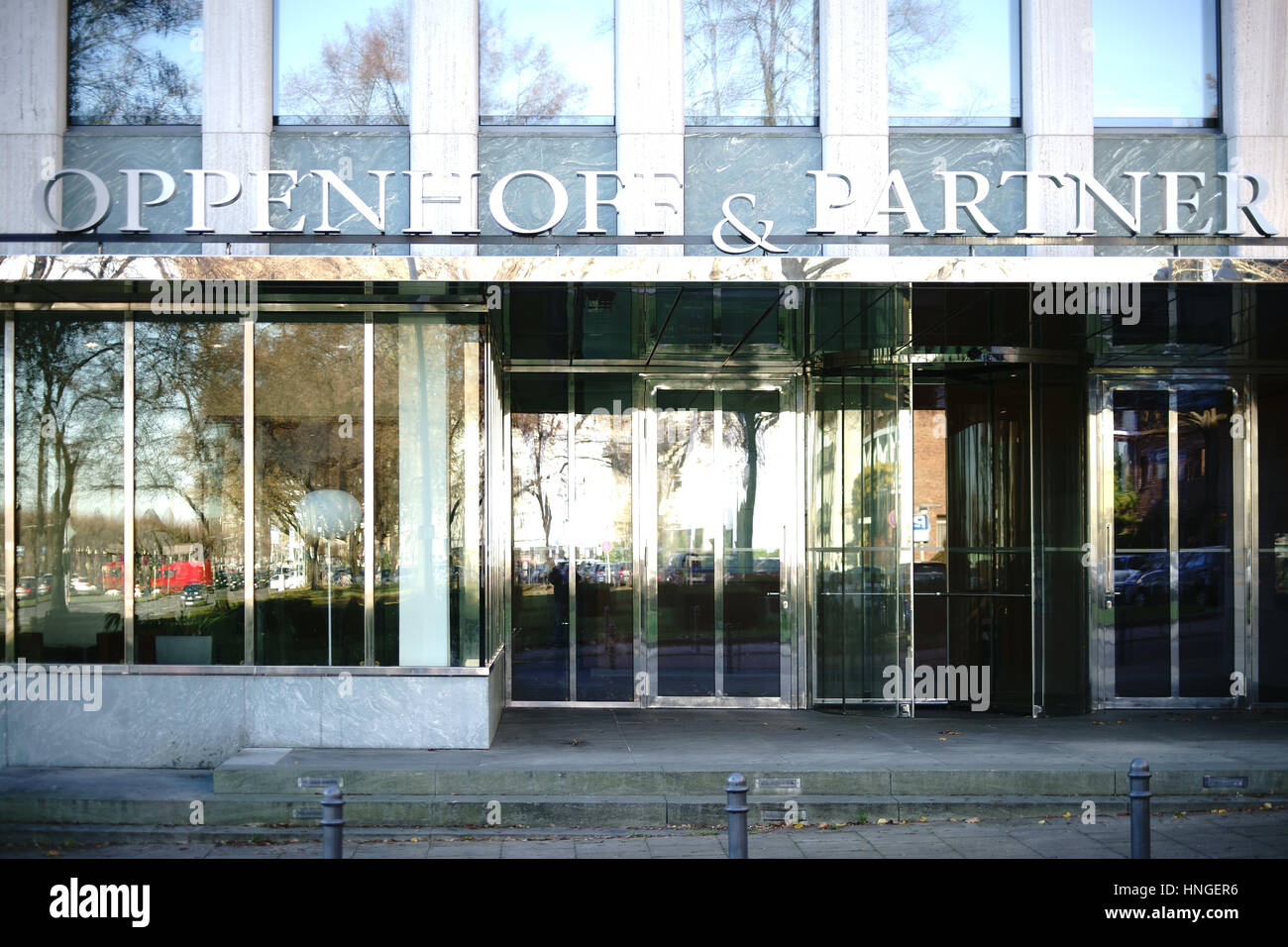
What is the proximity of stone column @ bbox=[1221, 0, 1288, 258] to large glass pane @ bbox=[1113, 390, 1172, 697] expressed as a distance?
238 centimetres

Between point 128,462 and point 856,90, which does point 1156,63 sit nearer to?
point 856,90

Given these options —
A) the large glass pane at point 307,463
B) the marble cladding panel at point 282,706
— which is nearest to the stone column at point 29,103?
the large glass pane at point 307,463

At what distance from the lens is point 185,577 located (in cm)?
1062

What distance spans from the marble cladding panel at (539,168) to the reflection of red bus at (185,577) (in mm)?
4062

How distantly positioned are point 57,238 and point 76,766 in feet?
14.6

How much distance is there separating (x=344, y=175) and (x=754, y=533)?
18.9 ft

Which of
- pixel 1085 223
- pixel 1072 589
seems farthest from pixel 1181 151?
pixel 1072 589

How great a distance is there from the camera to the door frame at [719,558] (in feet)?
42.8

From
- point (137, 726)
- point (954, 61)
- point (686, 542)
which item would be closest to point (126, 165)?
point (137, 726)

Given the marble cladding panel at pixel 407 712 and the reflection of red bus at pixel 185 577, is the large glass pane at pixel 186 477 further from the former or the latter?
the marble cladding panel at pixel 407 712

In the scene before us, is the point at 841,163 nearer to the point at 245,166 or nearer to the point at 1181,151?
the point at 1181,151

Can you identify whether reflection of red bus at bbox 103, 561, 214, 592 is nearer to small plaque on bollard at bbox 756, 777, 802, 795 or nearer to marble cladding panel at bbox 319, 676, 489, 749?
marble cladding panel at bbox 319, 676, 489, 749

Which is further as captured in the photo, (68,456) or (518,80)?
(518,80)

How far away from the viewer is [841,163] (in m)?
12.2
